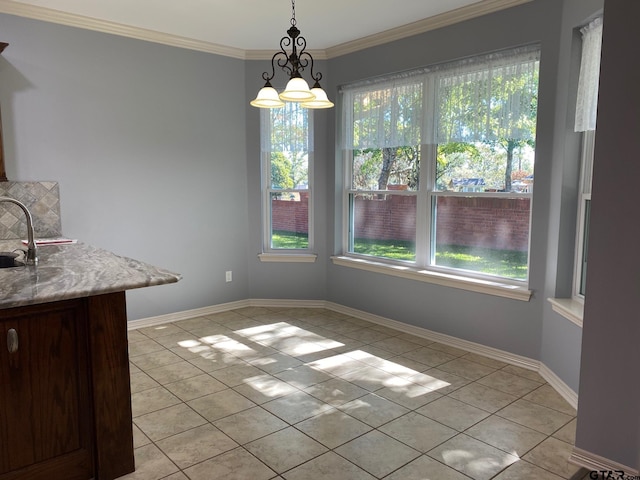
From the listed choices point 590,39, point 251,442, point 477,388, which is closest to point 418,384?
point 477,388

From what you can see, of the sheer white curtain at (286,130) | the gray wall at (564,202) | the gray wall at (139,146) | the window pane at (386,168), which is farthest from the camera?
the sheer white curtain at (286,130)

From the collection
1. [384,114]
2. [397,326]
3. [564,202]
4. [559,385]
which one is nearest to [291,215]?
[384,114]

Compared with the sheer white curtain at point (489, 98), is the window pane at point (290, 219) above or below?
below

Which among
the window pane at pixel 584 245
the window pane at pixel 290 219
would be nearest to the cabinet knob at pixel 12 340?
the window pane at pixel 584 245

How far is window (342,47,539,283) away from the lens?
3506 millimetres

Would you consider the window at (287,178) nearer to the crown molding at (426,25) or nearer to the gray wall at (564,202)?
the crown molding at (426,25)

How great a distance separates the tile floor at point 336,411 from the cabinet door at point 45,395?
37 centimetres

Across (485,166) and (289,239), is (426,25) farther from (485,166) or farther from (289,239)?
(289,239)

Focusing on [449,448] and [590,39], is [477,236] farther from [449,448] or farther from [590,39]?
[449,448]

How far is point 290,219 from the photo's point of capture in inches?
203

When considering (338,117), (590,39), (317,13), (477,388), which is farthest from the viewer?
(338,117)

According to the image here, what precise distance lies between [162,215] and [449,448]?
3.29 m

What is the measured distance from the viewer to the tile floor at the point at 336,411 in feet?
7.53

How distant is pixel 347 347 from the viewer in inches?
155
